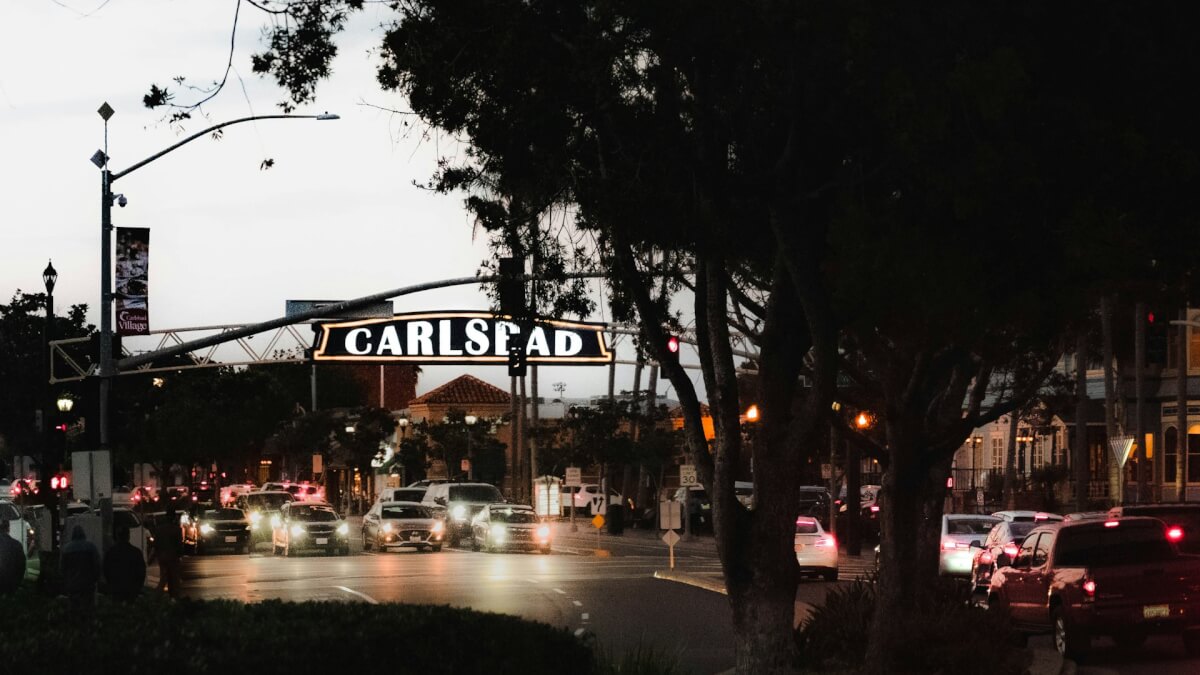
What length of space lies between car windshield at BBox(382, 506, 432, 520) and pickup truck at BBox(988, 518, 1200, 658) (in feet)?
114

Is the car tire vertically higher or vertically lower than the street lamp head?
lower

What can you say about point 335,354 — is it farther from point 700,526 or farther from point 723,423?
point 723,423

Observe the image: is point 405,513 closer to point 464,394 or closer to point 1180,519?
point 1180,519

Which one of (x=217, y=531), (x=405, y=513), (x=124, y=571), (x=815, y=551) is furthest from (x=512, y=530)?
(x=124, y=571)

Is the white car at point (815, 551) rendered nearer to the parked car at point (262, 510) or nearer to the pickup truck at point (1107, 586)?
the pickup truck at point (1107, 586)

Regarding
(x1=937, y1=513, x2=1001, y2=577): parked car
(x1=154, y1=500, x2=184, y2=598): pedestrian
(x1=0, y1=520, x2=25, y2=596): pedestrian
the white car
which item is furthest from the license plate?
the white car

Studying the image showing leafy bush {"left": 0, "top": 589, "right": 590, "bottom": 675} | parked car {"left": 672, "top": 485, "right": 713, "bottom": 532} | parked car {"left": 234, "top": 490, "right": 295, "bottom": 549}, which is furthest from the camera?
parked car {"left": 672, "top": 485, "right": 713, "bottom": 532}

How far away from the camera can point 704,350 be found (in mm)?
18141

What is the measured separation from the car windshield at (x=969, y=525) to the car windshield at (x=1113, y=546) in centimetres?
1583

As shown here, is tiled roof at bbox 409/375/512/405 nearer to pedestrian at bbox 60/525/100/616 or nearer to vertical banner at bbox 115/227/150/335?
vertical banner at bbox 115/227/150/335

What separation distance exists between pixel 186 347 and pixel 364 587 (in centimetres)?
726

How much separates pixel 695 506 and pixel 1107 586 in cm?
4608

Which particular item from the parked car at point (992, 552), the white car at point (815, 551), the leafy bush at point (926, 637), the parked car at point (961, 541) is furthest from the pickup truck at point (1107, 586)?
the white car at point (815, 551)

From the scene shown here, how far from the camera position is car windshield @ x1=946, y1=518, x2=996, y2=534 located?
37906mm
